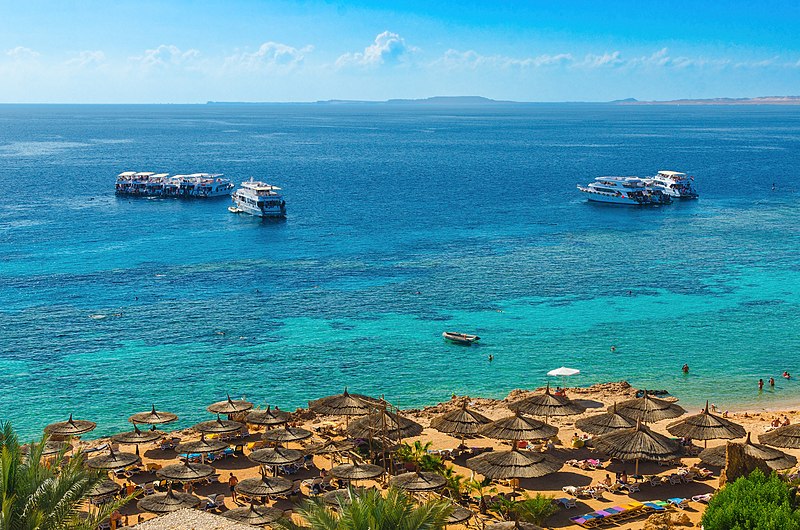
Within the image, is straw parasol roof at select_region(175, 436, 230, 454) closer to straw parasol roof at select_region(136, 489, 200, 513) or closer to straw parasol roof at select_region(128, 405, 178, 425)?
straw parasol roof at select_region(128, 405, 178, 425)

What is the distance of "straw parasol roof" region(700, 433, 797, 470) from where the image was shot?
109 feet

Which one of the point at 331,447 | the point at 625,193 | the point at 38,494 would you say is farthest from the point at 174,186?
the point at 38,494

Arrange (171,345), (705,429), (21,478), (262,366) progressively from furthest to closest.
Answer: (171,345)
(262,366)
(705,429)
(21,478)

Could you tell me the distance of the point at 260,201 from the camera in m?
112

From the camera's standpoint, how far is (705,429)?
117 ft

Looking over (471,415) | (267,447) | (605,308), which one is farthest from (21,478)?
(605,308)

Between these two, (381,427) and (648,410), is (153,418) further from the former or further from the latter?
(648,410)

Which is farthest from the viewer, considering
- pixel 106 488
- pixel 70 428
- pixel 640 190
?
pixel 640 190

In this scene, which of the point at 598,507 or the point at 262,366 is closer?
the point at 598,507

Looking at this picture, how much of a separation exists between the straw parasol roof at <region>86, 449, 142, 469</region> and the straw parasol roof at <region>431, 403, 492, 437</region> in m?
13.3

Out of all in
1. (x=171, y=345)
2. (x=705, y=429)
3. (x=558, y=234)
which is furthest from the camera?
(x=558, y=234)

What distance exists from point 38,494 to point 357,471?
16.3 meters

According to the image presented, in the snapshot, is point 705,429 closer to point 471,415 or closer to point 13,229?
point 471,415

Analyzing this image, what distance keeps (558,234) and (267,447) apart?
68393 millimetres
